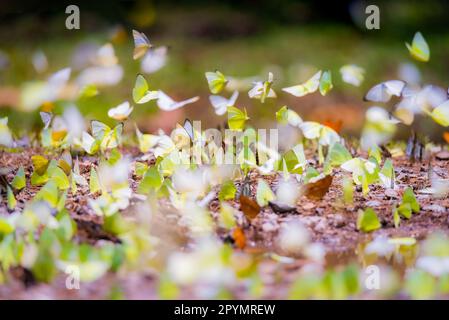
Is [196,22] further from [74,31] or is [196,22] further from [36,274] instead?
[36,274]

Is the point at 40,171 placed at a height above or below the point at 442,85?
below

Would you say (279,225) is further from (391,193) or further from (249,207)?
(391,193)

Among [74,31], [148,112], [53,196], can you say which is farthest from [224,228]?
[74,31]

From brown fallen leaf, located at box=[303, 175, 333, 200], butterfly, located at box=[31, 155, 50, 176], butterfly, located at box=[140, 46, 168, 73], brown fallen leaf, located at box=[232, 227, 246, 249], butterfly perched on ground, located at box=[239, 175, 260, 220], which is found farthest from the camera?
butterfly, located at box=[140, 46, 168, 73]

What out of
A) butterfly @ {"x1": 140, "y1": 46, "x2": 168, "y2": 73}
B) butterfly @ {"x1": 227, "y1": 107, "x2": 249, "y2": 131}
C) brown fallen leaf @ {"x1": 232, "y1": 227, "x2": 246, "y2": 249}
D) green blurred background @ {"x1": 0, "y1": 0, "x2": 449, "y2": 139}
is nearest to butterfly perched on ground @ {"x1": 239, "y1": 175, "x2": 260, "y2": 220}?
brown fallen leaf @ {"x1": 232, "y1": 227, "x2": 246, "y2": 249}

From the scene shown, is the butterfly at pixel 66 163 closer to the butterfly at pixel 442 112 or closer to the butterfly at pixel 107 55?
the butterfly at pixel 107 55

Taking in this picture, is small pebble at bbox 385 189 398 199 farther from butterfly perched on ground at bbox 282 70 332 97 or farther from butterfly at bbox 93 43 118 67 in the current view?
butterfly at bbox 93 43 118 67
